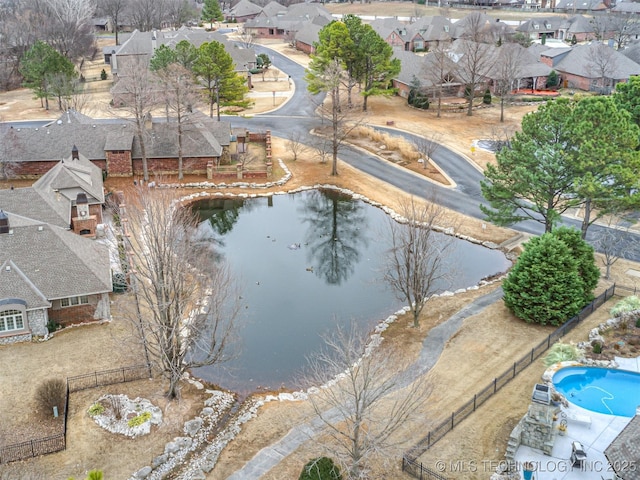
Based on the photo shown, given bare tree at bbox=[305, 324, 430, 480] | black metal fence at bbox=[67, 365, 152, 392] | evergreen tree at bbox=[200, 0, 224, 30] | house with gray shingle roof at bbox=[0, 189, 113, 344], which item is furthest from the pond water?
evergreen tree at bbox=[200, 0, 224, 30]

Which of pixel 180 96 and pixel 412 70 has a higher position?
pixel 412 70

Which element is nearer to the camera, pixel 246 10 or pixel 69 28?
pixel 69 28

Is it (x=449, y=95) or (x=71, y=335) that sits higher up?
(x=449, y=95)

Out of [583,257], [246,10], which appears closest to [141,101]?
[583,257]

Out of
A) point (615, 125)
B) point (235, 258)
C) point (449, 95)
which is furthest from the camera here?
point (449, 95)

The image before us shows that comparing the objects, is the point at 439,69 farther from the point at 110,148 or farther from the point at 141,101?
the point at 110,148

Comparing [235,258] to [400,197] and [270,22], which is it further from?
[270,22]

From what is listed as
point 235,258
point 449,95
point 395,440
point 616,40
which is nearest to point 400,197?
point 235,258
